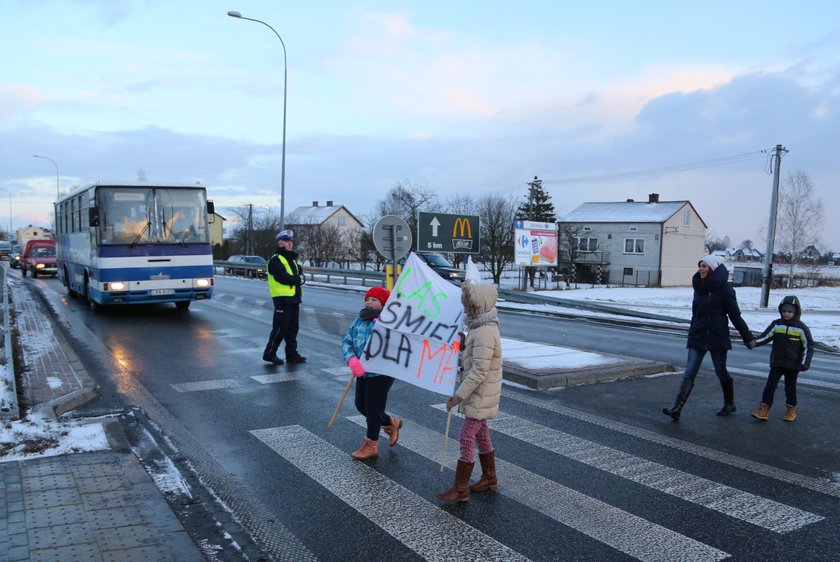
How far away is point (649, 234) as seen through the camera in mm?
58156

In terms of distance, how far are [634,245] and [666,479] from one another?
186ft

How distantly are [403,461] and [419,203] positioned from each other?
52457 mm

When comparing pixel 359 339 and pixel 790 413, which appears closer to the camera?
pixel 359 339

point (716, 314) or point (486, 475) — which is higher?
point (716, 314)

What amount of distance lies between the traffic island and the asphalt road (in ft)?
1.14

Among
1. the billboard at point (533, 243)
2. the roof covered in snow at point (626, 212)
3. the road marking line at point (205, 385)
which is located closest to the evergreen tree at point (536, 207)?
the roof covered in snow at point (626, 212)

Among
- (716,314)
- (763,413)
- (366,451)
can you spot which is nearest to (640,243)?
(763,413)

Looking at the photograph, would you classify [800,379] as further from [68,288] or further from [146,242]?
[68,288]

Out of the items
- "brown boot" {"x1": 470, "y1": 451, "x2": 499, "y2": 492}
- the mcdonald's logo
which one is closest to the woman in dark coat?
"brown boot" {"x1": 470, "y1": 451, "x2": 499, "y2": 492}

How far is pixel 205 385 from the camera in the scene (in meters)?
8.60

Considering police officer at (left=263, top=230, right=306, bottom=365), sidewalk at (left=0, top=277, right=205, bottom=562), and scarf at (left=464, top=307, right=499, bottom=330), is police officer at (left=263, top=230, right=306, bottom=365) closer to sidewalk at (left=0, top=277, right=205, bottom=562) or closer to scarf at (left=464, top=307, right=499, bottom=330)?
sidewalk at (left=0, top=277, right=205, bottom=562)

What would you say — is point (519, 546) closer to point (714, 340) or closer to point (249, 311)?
point (714, 340)

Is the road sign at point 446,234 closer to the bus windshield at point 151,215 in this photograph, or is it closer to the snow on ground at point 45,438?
the bus windshield at point 151,215

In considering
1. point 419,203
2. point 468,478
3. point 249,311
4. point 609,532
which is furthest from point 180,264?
point 419,203
